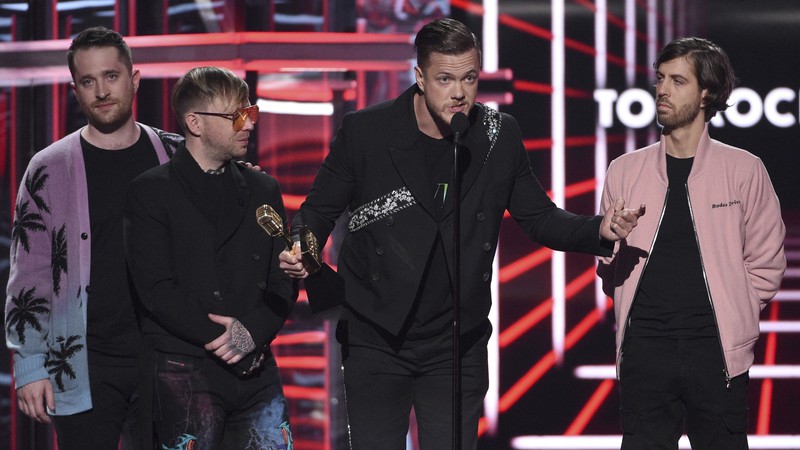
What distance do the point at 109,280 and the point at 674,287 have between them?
186 centimetres

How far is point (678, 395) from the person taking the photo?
3.45 metres

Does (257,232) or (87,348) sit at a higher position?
(257,232)

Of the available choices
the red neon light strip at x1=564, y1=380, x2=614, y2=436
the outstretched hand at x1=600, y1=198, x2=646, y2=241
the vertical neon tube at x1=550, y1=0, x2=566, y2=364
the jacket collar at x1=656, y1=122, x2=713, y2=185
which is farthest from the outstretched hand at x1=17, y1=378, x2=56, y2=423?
the red neon light strip at x1=564, y1=380, x2=614, y2=436

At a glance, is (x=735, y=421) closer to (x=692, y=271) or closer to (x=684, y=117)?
(x=692, y=271)

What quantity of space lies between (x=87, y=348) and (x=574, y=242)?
1.56 metres

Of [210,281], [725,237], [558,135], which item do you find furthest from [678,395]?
[558,135]

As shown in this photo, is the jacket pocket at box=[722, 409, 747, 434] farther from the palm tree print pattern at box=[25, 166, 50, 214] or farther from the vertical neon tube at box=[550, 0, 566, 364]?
the palm tree print pattern at box=[25, 166, 50, 214]

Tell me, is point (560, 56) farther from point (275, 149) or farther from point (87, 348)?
point (87, 348)

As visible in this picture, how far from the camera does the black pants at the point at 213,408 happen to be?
277cm

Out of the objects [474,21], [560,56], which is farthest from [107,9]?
[560,56]

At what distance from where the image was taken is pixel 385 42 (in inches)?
187

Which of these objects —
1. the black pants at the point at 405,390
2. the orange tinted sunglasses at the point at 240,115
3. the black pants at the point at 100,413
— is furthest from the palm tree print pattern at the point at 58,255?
the black pants at the point at 405,390

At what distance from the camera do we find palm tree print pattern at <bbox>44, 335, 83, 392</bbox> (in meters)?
3.18

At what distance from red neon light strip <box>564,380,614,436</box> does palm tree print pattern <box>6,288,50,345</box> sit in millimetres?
2720
